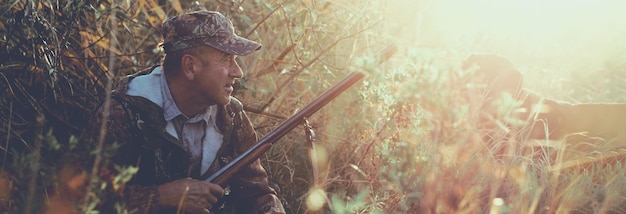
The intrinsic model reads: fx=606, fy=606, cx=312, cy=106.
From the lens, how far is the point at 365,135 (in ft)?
12.7

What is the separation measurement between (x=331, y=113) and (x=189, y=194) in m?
1.77

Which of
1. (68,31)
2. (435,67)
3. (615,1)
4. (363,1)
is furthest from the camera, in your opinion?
(615,1)

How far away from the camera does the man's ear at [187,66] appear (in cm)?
298

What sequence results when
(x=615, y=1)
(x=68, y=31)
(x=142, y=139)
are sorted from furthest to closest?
(x=615, y=1)
(x=68, y=31)
(x=142, y=139)

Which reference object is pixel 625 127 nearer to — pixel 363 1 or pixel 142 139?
pixel 363 1

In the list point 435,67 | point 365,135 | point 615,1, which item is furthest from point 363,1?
point 615,1

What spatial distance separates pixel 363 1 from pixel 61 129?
2.14 metres

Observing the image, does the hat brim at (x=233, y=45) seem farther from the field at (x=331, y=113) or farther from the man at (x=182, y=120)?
the field at (x=331, y=113)

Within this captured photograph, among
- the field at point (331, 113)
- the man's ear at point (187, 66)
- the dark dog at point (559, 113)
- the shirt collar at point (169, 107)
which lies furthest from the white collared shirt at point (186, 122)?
the dark dog at point (559, 113)

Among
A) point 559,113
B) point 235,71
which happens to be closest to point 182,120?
point 235,71

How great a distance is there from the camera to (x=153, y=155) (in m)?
2.92

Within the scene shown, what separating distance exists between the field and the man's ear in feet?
1.22

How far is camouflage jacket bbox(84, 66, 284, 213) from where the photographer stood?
2.76m

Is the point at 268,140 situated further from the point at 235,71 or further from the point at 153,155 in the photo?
the point at 153,155
